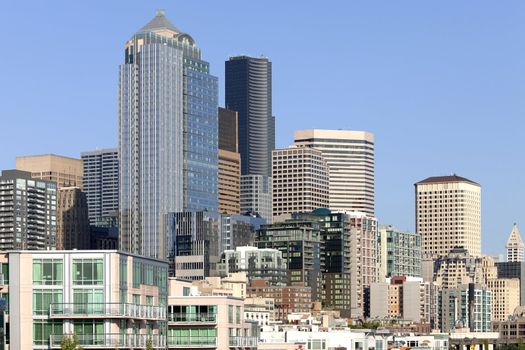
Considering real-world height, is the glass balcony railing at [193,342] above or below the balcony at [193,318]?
below

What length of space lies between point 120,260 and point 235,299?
25848 millimetres

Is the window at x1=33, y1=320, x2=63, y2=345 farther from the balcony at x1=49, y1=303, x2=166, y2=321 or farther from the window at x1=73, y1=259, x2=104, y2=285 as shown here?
the window at x1=73, y1=259, x2=104, y2=285

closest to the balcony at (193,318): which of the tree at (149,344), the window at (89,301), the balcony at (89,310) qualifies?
the tree at (149,344)

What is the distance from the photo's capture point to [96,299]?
122000mm

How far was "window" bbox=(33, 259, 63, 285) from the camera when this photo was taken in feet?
400

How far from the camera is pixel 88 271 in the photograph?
401 ft

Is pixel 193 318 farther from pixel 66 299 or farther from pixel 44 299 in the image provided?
pixel 44 299

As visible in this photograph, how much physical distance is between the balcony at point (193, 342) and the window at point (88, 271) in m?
19.3

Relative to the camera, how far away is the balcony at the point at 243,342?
145 metres

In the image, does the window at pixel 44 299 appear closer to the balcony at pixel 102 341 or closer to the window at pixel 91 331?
the balcony at pixel 102 341

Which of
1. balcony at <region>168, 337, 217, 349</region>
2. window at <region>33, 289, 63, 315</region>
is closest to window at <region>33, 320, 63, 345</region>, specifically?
window at <region>33, 289, 63, 315</region>

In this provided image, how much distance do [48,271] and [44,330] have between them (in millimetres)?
4784

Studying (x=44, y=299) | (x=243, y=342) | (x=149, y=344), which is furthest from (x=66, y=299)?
(x=243, y=342)

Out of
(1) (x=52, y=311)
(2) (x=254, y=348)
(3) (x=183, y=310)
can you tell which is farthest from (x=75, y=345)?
(2) (x=254, y=348)
